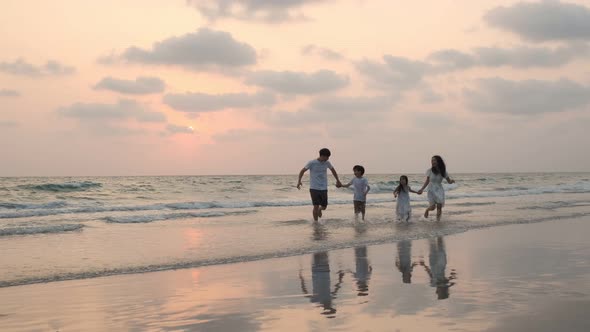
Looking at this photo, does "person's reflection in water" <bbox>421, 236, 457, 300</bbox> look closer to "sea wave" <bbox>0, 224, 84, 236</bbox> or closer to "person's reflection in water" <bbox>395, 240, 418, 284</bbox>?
"person's reflection in water" <bbox>395, 240, 418, 284</bbox>

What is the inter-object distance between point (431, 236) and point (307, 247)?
3.16m

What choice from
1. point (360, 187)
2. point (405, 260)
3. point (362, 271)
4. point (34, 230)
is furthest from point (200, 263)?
point (360, 187)

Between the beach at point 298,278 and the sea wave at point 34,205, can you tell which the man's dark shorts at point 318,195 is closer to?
the beach at point 298,278

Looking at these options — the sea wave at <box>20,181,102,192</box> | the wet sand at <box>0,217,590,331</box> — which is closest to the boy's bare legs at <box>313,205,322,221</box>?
the wet sand at <box>0,217,590,331</box>

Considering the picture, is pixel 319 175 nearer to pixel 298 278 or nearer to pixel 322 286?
pixel 298 278

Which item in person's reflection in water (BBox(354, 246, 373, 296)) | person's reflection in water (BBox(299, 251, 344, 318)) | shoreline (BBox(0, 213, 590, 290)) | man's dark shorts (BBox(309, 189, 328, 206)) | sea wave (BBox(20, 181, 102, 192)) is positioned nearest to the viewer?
person's reflection in water (BBox(299, 251, 344, 318))

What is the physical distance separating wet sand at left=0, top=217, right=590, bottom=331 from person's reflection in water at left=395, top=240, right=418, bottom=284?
0.03 metres

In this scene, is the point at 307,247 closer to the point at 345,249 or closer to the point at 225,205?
the point at 345,249

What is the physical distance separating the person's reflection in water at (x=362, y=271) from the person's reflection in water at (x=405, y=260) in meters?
0.42

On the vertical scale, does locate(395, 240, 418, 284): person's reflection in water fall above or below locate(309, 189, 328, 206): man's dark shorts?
below

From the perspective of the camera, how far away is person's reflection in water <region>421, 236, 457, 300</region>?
18.5 feet

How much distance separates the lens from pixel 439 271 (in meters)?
6.85

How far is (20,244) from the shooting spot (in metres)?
10.7

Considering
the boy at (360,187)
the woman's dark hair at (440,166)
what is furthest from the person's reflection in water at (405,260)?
the woman's dark hair at (440,166)
